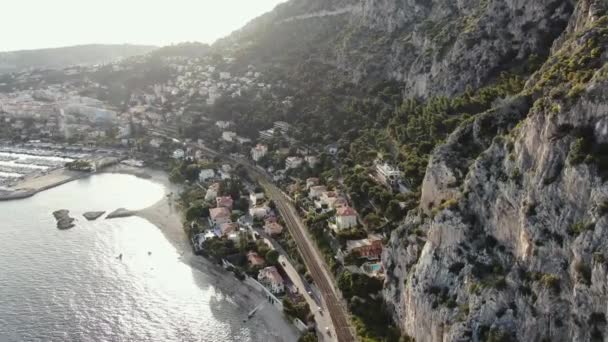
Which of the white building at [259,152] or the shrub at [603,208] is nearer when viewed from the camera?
the shrub at [603,208]

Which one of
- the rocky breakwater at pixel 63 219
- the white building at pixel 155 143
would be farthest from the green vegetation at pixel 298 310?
the white building at pixel 155 143

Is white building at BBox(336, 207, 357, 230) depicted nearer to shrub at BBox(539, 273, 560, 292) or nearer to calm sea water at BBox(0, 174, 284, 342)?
calm sea water at BBox(0, 174, 284, 342)

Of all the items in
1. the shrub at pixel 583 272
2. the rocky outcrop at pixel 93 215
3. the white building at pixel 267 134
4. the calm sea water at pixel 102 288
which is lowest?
the calm sea water at pixel 102 288

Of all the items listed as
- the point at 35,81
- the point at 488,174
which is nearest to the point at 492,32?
the point at 488,174

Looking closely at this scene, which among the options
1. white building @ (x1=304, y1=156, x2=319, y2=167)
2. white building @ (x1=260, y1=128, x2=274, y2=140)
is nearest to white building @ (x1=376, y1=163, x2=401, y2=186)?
white building @ (x1=304, y1=156, x2=319, y2=167)

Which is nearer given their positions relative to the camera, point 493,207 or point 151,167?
point 493,207

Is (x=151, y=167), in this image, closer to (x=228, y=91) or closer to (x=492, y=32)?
(x=228, y=91)

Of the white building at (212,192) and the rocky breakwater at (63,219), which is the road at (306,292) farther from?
the rocky breakwater at (63,219)
